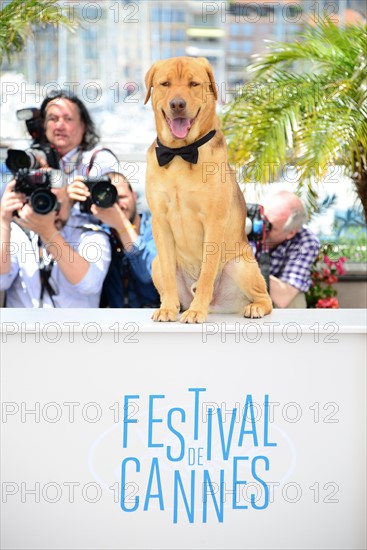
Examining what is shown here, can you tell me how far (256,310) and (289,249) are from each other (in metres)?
1.78

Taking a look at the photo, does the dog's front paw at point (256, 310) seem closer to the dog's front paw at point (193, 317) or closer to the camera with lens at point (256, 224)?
the dog's front paw at point (193, 317)

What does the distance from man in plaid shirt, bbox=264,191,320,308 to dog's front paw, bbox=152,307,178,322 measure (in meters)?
1.73

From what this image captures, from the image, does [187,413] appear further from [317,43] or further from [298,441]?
[317,43]

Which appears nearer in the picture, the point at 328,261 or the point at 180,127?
the point at 180,127

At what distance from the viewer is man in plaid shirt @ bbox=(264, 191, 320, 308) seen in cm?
396

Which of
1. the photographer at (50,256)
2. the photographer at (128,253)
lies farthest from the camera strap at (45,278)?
the photographer at (128,253)

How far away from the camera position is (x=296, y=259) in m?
4.04

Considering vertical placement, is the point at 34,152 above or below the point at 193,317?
above

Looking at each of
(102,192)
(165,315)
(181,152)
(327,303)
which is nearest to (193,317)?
(165,315)

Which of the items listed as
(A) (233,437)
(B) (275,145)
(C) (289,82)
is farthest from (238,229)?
(C) (289,82)

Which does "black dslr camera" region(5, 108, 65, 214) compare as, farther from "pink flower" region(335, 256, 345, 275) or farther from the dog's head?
"pink flower" region(335, 256, 345, 275)

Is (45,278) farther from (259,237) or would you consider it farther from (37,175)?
(259,237)

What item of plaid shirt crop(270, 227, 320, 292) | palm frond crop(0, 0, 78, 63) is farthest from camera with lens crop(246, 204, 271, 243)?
palm frond crop(0, 0, 78, 63)

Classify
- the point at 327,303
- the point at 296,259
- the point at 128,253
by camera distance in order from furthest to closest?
the point at 327,303 < the point at 296,259 < the point at 128,253
